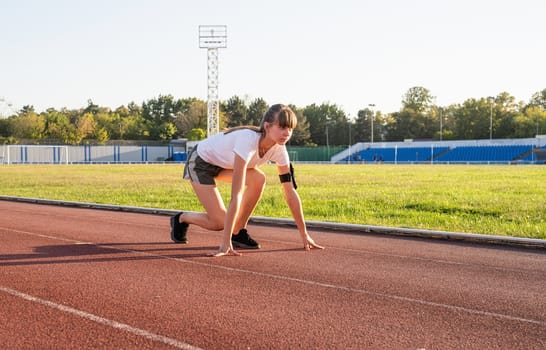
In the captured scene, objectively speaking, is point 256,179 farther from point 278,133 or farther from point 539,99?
point 539,99

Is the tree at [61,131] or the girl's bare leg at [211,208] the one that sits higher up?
the tree at [61,131]

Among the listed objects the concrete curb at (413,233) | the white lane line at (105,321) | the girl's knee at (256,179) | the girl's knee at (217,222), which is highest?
the girl's knee at (256,179)

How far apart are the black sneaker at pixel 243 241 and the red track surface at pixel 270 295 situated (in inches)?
13.7

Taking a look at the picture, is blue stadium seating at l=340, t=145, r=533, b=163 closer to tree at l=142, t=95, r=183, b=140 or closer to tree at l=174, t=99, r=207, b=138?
tree at l=174, t=99, r=207, b=138

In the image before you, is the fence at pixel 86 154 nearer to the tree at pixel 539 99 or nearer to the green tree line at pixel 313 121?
the green tree line at pixel 313 121

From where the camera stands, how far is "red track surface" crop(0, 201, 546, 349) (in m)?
3.63

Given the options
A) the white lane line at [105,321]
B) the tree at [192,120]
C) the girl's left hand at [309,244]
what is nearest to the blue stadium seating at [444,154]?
the tree at [192,120]

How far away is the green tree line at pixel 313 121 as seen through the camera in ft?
290

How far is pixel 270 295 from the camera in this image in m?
4.70

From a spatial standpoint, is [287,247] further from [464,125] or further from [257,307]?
[464,125]

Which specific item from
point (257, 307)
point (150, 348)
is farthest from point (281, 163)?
point (150, 348)

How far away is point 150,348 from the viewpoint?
11.2 feet

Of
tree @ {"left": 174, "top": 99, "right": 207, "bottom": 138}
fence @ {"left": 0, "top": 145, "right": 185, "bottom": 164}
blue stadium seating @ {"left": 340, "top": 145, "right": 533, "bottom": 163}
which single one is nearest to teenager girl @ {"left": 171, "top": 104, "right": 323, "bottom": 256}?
blue stadium seating @ {"left": 340, "top": 145, "right": 533, "bottom": 163}

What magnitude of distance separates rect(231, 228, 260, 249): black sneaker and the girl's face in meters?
1.68
